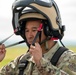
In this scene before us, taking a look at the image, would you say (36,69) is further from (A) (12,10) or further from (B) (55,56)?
(A) (12,10)

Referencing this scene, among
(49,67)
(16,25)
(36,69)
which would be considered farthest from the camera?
(16,25)

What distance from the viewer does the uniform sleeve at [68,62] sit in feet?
20.7

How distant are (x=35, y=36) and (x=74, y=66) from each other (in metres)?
0.77

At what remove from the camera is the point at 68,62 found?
252 inches

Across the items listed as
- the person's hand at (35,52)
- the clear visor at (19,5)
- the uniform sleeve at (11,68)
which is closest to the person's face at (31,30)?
the clear visor at (19,5)

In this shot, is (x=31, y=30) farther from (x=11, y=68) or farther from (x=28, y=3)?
(x=11, y=68)

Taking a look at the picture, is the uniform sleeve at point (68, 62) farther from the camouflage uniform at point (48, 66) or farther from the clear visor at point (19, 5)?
the clear visor at point (19, 5)

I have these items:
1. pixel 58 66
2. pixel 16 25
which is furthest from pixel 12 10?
pixel 58 66

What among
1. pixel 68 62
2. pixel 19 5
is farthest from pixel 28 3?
pixel 68 62

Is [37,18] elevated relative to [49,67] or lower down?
elevated

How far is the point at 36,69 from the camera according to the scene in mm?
6570

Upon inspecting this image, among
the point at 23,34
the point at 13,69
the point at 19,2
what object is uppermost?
the point at 19,2

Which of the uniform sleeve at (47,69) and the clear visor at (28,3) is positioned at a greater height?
the clear visor at (28,3)

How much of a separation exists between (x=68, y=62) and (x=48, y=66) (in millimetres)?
386
